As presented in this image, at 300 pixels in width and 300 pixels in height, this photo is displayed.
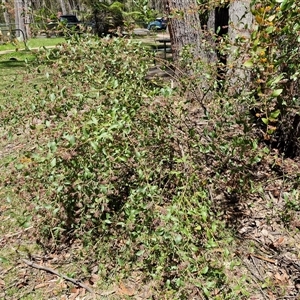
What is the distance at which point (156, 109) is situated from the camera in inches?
95.1

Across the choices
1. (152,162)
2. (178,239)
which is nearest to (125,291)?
(178,239)

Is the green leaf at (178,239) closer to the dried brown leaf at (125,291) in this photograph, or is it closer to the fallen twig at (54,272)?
the dried brown leaf at (125,291)

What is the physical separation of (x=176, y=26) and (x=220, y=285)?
2928mm

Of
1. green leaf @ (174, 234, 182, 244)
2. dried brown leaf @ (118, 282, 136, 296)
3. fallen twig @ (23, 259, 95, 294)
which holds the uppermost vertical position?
green leaf @ (174, 234, 182, 244)

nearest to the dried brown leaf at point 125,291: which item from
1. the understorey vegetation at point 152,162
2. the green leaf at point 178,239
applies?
the understorey vegetation at point 152,162

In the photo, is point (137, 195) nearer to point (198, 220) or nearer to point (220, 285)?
point (198, 220)

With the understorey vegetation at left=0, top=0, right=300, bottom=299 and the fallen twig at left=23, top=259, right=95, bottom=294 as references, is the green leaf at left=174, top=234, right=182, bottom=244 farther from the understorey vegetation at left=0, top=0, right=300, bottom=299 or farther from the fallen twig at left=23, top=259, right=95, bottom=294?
the fallen twig at left=23, top=259, right=95, bottom=294

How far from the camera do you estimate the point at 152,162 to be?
97.1 inches

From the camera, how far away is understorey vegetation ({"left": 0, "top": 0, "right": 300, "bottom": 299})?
204 centimetres

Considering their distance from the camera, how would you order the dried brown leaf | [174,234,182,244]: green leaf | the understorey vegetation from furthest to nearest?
1. the dried brown leaf
2. the understorey vegetation
3. [174,234,182,244]: green leaf

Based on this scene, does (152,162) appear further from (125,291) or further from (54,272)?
(54,272)

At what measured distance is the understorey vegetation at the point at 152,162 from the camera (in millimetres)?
2041

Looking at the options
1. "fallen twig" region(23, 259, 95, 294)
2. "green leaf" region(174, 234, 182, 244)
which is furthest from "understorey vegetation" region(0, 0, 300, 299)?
"fallen twig" region(23, 259, 95, 294)

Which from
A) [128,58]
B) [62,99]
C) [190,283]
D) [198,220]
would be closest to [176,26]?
[128,58]
